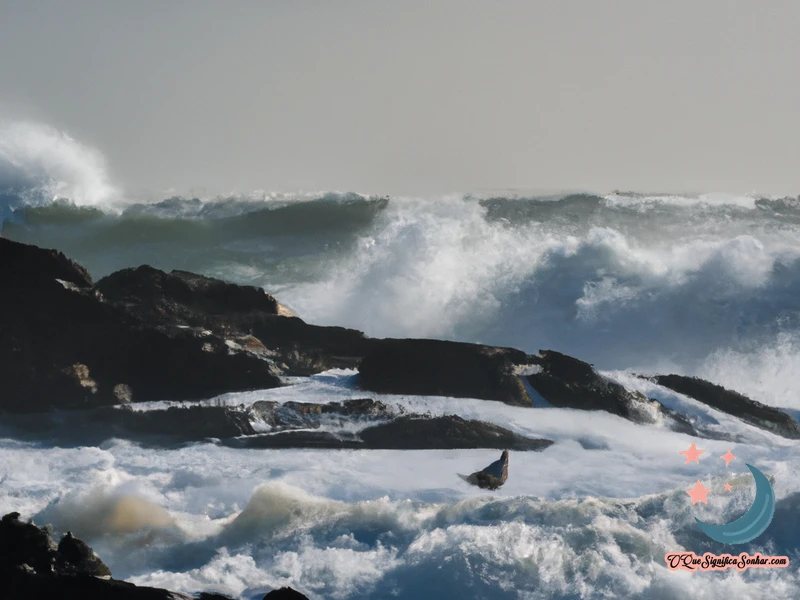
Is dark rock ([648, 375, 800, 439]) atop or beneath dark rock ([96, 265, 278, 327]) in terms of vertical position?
beneath

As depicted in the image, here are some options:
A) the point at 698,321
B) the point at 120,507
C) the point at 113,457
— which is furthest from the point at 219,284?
the point at 698,321

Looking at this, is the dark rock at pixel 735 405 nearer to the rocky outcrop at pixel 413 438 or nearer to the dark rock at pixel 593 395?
the dark rock at pixel 593 395

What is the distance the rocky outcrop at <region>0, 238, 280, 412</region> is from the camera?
1311 centimetres

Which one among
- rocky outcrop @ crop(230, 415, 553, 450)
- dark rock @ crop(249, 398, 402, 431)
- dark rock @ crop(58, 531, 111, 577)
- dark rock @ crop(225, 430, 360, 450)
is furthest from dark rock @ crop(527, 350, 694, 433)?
dark rock @ crop(58, 531, 111, 577)

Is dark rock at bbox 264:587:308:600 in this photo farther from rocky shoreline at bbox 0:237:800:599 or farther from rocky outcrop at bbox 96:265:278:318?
rocky outcrop at bbox 96:265:278:318

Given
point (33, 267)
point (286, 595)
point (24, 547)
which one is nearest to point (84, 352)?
point (33, 267)

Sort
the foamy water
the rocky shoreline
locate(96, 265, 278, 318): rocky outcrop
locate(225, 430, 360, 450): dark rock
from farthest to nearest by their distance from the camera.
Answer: locate(96, 265, 278, 318): rocky outcrop, the rocky shoreline, locate(225, 430, 360, 450): dark rock, the foamy water

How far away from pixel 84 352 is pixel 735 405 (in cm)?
871

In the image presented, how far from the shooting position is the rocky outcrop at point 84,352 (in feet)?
43.0

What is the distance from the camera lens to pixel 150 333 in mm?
13656

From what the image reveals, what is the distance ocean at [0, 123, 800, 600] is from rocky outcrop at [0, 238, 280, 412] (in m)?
0.55

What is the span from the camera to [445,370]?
1361cm

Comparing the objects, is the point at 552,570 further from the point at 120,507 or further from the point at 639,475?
the point at 120,507

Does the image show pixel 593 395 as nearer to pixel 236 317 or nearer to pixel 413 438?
pixel 413 438
